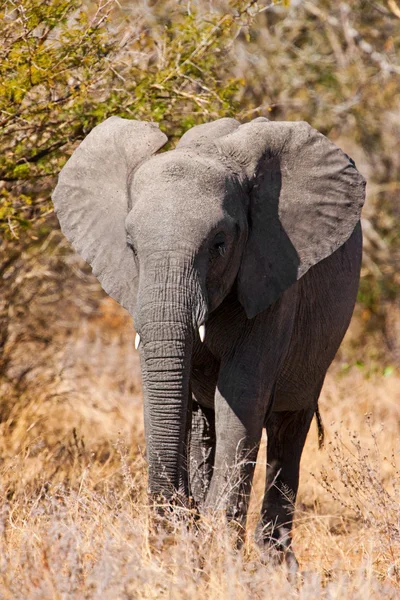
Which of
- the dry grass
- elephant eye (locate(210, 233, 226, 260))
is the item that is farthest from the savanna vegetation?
elephant eye (locate(210, 233, 226, 260))

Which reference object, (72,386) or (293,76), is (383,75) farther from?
(72,386)

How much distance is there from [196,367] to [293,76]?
6828mm

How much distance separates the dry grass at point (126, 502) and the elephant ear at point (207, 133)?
140 centimetres

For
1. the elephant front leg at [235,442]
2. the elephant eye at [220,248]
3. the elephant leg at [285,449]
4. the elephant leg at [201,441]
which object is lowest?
the elephant leg at [285,449]

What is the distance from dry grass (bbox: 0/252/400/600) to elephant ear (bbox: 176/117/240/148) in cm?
140

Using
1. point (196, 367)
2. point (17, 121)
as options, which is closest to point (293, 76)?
point (17, 121)

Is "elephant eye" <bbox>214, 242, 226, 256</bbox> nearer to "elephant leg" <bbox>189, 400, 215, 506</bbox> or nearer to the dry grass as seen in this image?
the dry grass

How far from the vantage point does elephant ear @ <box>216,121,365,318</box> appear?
457 cm

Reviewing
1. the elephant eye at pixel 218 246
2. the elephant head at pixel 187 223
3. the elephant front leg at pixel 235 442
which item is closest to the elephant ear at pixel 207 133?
the elephant head at pixel 187 223

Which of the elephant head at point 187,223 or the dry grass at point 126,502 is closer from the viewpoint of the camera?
the dry grass at point 126,502

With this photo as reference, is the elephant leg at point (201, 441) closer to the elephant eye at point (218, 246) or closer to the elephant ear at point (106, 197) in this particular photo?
the elephant ear at point (106, 197)

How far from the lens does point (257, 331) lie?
464 cm

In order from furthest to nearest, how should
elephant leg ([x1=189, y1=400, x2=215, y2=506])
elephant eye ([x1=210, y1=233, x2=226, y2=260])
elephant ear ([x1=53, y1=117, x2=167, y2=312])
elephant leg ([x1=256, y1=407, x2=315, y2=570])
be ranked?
elephant leg ([x1=256, y1=407, x2=315, y2=570]) → elephant leg ([x1=189, y1=400, x2=215, y2=506]) → elephant ear ([x1=53, y1=117, x2=167, y2=312]) → elephant eye ([x1=210, y1=233, x2=226, y2=260])

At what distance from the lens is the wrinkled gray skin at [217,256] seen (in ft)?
13.5
